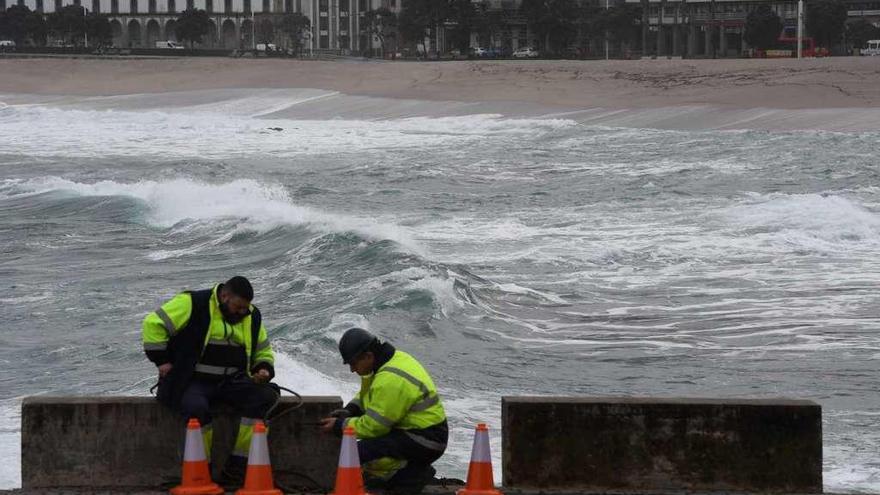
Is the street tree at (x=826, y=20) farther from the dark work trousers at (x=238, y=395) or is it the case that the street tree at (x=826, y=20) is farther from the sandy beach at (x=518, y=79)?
A: the dark work trousers at (x=238, y=395)

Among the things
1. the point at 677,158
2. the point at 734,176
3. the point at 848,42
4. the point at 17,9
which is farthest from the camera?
the point at 17,9

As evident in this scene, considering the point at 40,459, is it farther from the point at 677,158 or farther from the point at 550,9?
the point at 550,9

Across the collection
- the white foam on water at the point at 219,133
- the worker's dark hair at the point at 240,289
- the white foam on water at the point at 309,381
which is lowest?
the white foam on water at the point at 219,133

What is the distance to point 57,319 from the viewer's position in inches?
621

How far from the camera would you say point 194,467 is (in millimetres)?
7410

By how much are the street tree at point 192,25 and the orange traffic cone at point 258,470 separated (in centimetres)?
12147

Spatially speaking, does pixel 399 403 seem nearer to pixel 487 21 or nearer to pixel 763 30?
pixel 763 30

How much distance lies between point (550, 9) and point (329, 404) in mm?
107989

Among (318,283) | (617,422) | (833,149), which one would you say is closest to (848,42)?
(833,149)

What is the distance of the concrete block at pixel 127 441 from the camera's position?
7.74 meters

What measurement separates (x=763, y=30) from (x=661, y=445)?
97.5 m

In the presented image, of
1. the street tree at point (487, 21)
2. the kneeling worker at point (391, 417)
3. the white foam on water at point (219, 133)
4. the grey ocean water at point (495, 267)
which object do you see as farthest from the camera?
the street tree at point (487, 21)

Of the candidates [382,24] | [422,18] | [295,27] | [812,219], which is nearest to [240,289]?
[812,219]

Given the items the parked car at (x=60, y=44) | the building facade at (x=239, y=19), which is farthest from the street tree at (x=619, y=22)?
the parked car at (x=60, y=44)
